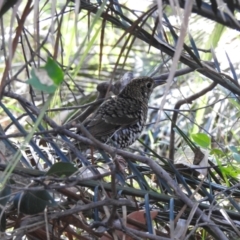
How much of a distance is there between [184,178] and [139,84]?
177 cm

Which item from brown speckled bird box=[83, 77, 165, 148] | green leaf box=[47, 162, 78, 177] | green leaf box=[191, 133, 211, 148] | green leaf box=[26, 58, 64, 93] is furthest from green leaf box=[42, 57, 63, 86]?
brown speckled bird box=[83, 77, 165, 148]

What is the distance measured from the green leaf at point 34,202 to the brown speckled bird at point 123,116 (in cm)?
134

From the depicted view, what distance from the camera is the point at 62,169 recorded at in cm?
142

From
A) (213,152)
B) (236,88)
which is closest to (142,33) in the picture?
(236,88)

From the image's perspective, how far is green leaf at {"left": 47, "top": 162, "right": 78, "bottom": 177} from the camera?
142 centimetres

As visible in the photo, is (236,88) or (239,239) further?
(236,88)

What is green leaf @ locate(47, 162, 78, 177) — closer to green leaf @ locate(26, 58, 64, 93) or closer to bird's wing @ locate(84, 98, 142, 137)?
green leaf @ locate(26, 58, 64, 93)

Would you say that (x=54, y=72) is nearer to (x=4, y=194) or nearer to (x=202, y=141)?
(x=4, y=194)

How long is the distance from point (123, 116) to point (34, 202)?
1888mm

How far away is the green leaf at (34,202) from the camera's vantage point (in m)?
1.44

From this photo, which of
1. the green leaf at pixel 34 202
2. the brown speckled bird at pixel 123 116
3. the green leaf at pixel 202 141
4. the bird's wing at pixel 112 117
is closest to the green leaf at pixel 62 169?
the green leaf at pixel 34 202

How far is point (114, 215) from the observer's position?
1.38m

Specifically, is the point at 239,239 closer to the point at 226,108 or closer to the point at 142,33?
the point at 142,33

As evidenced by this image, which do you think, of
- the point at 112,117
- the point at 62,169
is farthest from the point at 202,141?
the point at 112,117
